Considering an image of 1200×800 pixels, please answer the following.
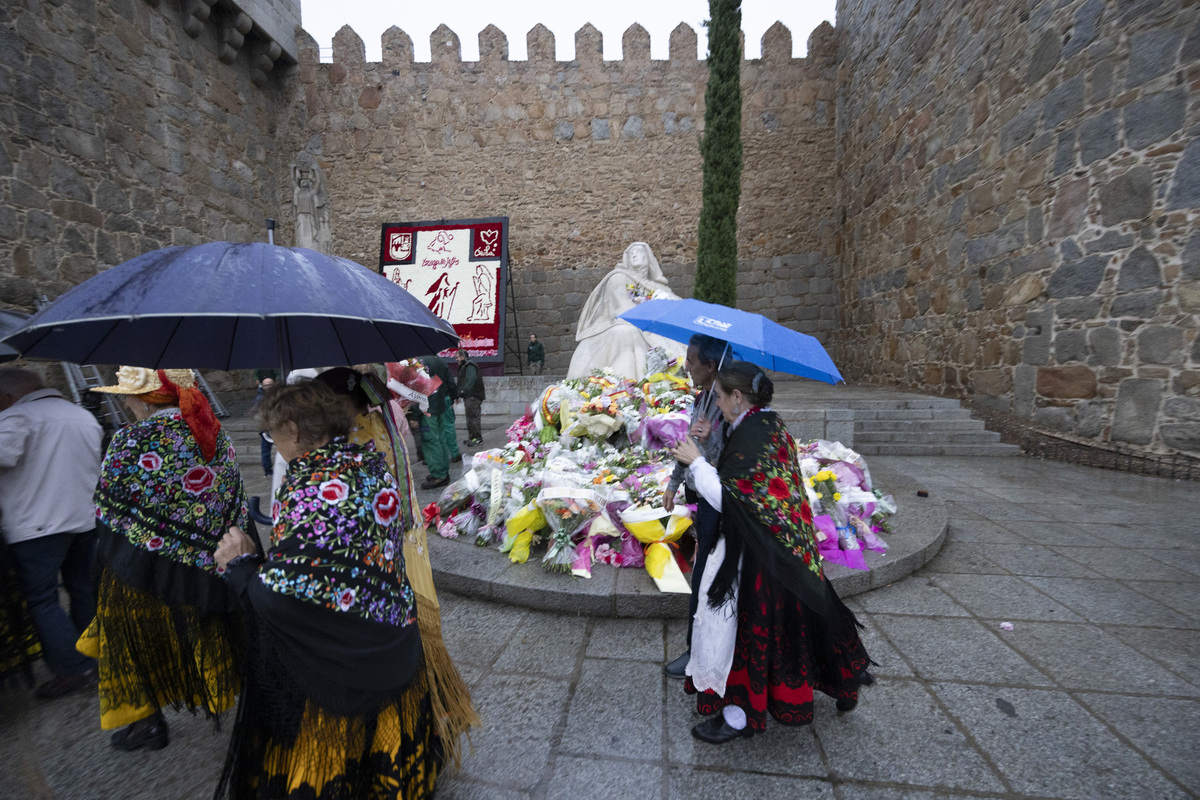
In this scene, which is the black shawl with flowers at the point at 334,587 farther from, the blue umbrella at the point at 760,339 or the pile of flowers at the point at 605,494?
the pile of flowers at the point at 605,494

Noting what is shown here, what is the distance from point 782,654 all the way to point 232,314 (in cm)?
194

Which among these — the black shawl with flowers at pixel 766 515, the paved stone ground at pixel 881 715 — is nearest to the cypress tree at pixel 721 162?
the paved stone ground at pixel 881 715

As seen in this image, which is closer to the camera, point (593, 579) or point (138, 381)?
point (138, 381)

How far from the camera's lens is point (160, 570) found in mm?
1835

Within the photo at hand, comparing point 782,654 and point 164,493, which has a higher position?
point 164,493

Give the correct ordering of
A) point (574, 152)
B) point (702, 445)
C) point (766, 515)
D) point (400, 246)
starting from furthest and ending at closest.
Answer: point (574, 152) < point (400, 246) < point (702, 445) < point (766, 515)

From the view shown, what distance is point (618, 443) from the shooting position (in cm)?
479

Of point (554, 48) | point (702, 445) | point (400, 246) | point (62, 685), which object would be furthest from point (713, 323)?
point (554, 48)

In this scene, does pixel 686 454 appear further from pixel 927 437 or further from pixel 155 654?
pixel 927 437

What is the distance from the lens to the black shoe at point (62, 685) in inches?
90.2

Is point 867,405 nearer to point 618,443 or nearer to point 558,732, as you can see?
point 618,443

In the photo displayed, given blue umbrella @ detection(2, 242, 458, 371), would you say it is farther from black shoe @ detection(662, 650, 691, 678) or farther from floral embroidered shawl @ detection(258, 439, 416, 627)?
black shoe @ detection(662, 650, 691, 678)

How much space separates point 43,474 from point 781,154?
13.9 metres

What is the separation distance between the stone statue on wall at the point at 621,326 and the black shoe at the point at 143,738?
4700 mm
